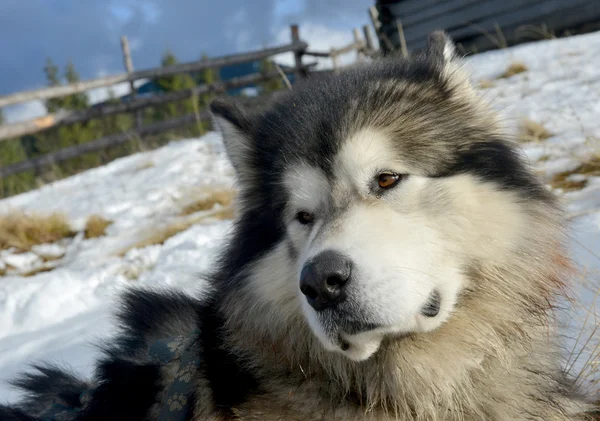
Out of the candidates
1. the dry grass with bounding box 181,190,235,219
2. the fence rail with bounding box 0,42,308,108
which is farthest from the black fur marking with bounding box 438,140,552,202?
the fence rail with bounding box 0,42,308,108

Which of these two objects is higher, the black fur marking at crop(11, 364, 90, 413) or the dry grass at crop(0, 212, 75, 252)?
the dry grass at crop(0, 212, 75, 252)

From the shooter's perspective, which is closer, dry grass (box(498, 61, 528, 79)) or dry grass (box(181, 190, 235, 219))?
dry grass (box(181, 190, 235, 219))

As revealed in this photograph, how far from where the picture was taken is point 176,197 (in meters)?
7.13

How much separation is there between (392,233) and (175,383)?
1.01m

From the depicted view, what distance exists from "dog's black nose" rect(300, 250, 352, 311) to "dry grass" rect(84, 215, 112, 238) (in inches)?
210

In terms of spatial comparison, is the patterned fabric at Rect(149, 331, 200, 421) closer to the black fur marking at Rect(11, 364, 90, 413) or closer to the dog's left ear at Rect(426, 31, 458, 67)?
the black fur marking at Rect(11, 364, 90, 413)

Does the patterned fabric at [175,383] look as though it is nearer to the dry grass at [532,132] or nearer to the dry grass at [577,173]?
the dry grass at [577,173]

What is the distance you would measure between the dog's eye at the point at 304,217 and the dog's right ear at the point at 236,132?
0.48m

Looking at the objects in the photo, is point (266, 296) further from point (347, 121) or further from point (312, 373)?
point (347, 121)

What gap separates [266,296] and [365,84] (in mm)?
986

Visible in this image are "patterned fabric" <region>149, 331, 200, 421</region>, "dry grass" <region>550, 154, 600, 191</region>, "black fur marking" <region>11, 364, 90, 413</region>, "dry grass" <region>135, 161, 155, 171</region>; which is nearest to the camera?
"patterned fabric" <region>149, 331, 200, 421</region>

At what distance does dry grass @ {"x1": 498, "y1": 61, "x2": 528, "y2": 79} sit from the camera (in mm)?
8453

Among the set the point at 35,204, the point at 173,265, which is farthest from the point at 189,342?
the point at 35,204

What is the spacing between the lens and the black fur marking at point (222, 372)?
1.99m
